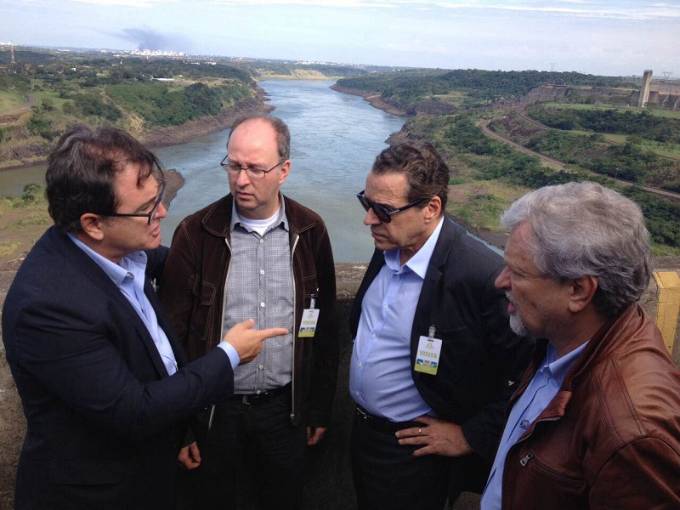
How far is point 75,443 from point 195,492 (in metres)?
0.91

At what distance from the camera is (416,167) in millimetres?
1854

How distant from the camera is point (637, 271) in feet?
3.77

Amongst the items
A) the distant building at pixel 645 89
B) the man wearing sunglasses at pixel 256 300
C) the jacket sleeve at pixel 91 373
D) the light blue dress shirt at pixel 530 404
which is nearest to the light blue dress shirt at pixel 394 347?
the man wearing sunglasses at pixel 256 300

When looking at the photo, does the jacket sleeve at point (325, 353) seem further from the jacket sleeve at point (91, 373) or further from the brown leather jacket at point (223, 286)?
the jacket sleeve at point (91, 373)

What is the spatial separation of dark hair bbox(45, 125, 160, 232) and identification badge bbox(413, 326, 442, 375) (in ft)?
3.19

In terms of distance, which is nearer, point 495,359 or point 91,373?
point 91,373

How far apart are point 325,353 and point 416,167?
2.63 ft

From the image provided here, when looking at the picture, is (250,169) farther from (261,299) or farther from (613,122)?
(613,122)

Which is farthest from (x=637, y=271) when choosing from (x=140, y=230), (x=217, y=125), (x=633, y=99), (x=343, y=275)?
(x=633, y=99)

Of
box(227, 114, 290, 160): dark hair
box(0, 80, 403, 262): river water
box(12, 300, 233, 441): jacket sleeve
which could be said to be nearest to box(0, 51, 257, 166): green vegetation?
box(0, 80, 403, 262): river water

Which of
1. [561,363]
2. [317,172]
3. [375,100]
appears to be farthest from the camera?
[375,100]

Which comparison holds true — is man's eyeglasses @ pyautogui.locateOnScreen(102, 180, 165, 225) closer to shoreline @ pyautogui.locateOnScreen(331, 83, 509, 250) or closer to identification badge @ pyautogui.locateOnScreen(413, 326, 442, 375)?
identification badge @ pyautogui.locateOnScreen(413, 326, 442, 375)

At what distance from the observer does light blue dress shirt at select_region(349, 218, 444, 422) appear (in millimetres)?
1824

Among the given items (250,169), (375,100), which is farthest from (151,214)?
(375,100)
